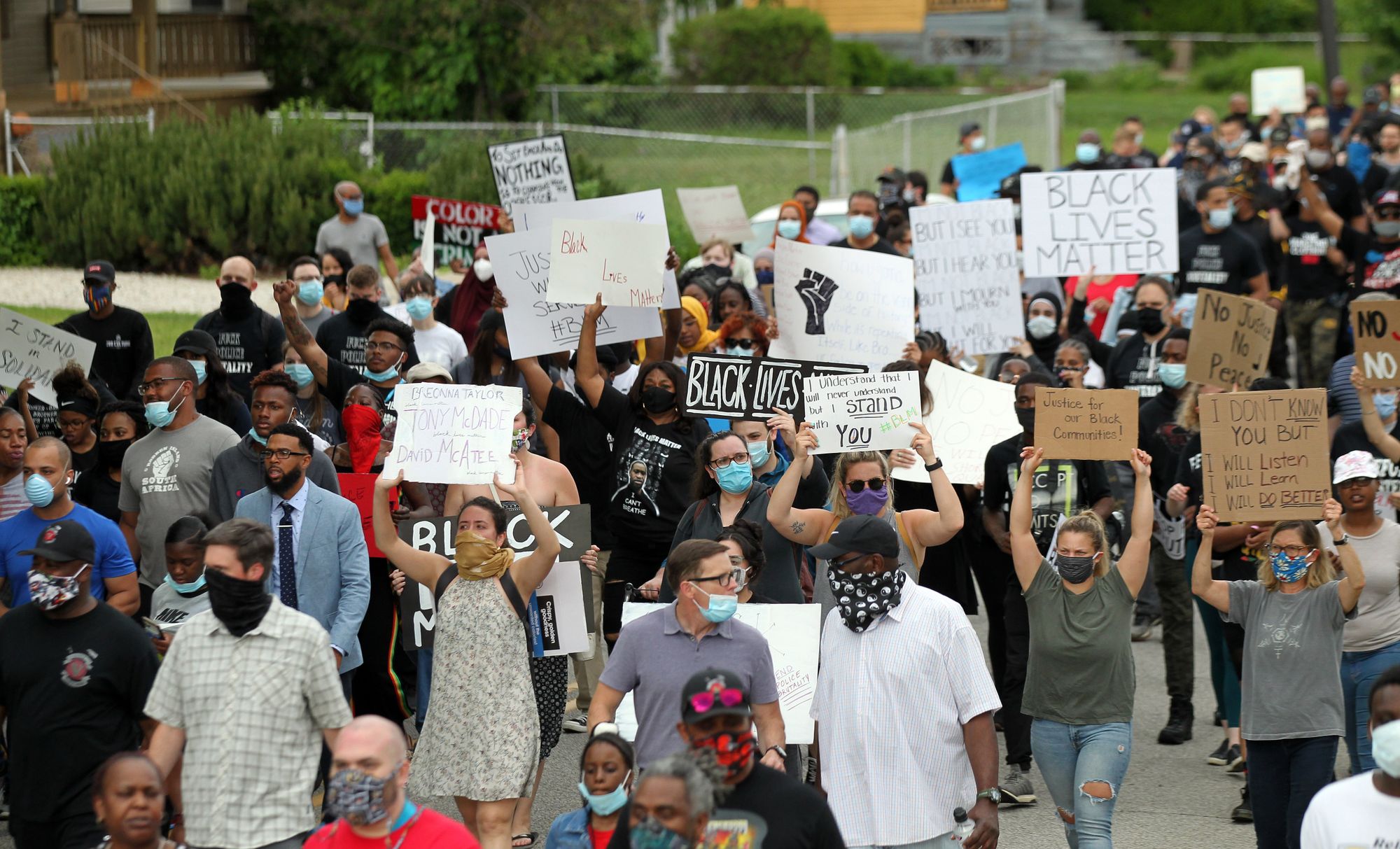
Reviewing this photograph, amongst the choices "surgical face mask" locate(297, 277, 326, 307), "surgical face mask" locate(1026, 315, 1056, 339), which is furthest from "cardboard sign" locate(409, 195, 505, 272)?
"surgical face mask" locate(1026, 315, 1056, 339)

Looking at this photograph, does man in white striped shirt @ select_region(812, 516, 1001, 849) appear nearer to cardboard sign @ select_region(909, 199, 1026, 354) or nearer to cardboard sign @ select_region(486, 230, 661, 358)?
cardboard sign @ select_region(486, 230, 661, 358)

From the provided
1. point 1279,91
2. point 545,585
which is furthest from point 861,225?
point 1279,91

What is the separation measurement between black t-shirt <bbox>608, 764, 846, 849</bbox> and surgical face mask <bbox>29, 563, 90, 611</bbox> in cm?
245

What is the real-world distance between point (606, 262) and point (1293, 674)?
458 centimetres

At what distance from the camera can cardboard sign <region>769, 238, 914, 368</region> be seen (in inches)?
430

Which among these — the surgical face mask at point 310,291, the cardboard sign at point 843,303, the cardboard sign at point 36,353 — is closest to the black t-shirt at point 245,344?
the surgical face mask at point 310,291

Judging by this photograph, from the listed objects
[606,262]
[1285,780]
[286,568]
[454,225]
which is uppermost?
[454,225]

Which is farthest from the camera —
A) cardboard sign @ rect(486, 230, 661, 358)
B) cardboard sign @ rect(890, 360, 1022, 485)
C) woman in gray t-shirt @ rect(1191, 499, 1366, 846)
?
cardboard sign @ rect(486, 230, 661, 358)

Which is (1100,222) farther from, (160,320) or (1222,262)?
(160,320)

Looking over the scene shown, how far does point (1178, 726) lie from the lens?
930 centimetres

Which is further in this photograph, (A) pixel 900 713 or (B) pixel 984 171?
(B) pixel 984 171

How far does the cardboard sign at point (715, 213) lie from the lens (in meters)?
14.8

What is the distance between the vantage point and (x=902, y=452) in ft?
27.0

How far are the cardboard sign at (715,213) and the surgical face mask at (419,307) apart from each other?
4014 millimetres
